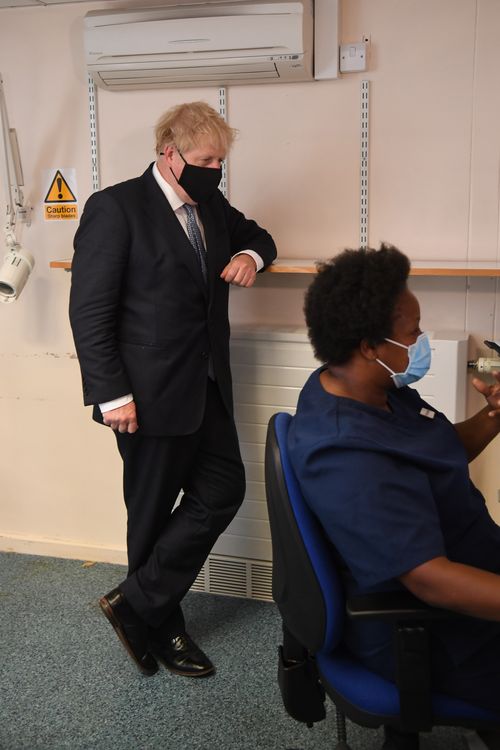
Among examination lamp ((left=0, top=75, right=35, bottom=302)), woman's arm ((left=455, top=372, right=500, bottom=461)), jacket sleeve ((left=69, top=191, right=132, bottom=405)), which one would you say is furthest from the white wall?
woman's arm ((left=455, top=372, right=500, bottom=461))

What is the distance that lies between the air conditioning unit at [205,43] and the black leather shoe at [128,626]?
158 centimetres

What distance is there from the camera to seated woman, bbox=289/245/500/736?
1191mm

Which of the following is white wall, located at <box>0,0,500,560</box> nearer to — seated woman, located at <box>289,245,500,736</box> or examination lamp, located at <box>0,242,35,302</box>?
examination lamp, located at <box>0,242,35,302</box>

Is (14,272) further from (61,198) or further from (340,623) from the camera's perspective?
(340,623)

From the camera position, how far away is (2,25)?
259 centimetres

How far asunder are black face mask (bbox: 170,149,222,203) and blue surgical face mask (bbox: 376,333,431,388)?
89 centimetres

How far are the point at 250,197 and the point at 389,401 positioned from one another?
1.21m

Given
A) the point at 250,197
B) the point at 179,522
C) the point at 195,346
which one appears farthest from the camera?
the point at 250,197

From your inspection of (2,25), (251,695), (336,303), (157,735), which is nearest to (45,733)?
(157,735)

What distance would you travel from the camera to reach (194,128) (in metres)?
1.99

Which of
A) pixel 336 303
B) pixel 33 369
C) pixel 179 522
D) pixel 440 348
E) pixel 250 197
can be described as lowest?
pixel 179 522

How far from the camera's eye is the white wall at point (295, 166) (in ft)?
7.34

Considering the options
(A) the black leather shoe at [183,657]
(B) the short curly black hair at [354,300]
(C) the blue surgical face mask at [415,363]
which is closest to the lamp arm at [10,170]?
(A) the black leather shoe at [183,657]

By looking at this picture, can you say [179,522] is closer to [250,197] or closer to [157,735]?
[157,735]
